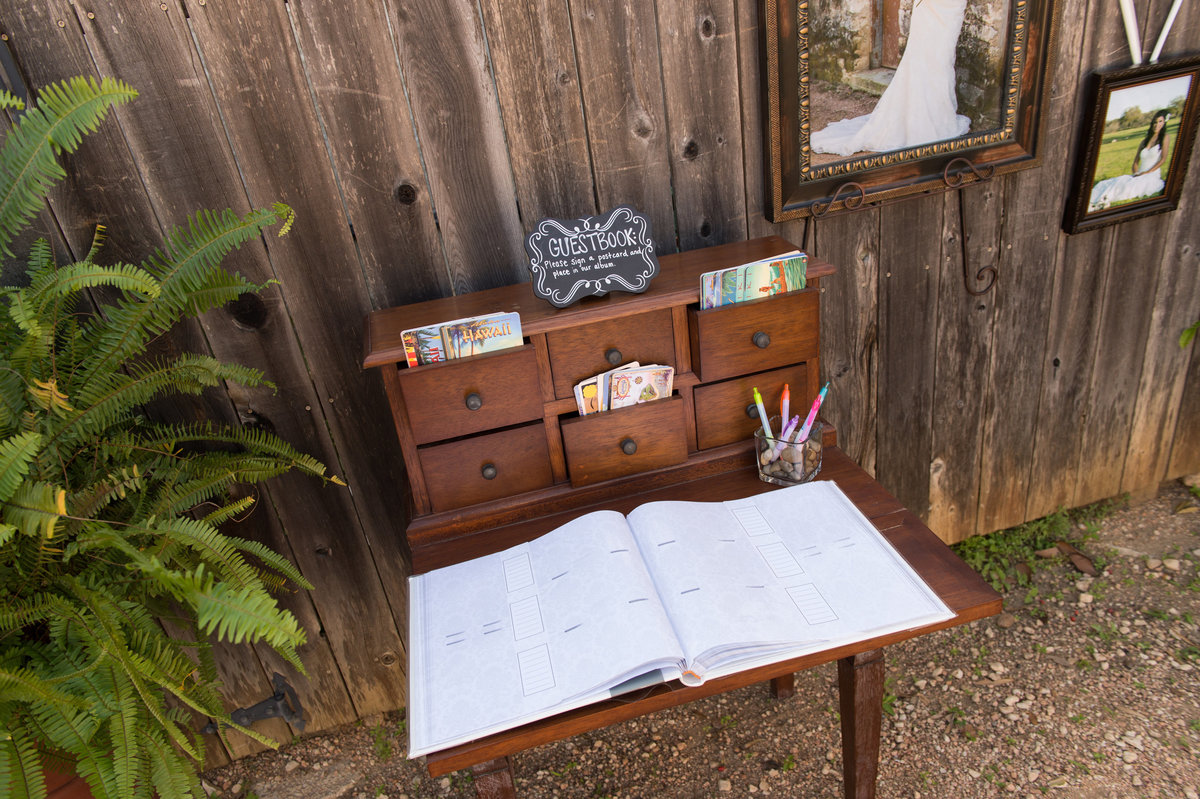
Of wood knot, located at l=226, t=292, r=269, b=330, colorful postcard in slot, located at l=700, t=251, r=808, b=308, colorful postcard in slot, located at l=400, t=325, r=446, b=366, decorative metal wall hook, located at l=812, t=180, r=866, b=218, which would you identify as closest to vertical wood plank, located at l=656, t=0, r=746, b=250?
decorative metal wall hook, located at l=812, t=180, r=866, b=218

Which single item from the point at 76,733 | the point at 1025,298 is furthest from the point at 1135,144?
the point at 76,733

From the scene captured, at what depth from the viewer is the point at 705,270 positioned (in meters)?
1.64

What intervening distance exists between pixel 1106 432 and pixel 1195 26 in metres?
1.24

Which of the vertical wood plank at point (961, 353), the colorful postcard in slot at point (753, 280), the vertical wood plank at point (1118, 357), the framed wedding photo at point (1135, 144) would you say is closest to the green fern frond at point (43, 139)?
the colorful postcard in slot at point (753, 280)

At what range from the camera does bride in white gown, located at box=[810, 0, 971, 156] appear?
1769 mm

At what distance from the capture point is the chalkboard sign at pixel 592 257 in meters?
1.46

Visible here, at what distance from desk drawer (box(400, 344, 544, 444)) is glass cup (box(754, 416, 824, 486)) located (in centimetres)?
48

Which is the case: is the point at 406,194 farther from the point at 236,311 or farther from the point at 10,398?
the point at 10,398

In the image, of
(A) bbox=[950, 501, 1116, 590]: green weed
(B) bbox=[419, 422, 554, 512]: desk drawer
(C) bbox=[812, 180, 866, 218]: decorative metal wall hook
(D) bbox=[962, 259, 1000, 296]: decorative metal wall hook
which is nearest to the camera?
(B) bbox=[419, 422, 554, 512]: desk drawer

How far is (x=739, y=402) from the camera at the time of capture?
5.32ft

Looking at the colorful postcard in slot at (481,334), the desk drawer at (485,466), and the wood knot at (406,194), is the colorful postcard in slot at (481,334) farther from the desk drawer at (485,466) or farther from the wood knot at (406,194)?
the wood knot at (406,194)

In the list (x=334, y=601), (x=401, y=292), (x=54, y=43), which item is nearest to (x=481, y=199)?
(x=401, y=292)

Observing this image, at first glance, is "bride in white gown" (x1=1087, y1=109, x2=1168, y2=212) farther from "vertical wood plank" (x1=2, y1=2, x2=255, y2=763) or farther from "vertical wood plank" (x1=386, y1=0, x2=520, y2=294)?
"vertical wood plank" (x1=2, y1=2, x2=255, y2=763)

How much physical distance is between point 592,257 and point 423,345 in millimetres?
367
